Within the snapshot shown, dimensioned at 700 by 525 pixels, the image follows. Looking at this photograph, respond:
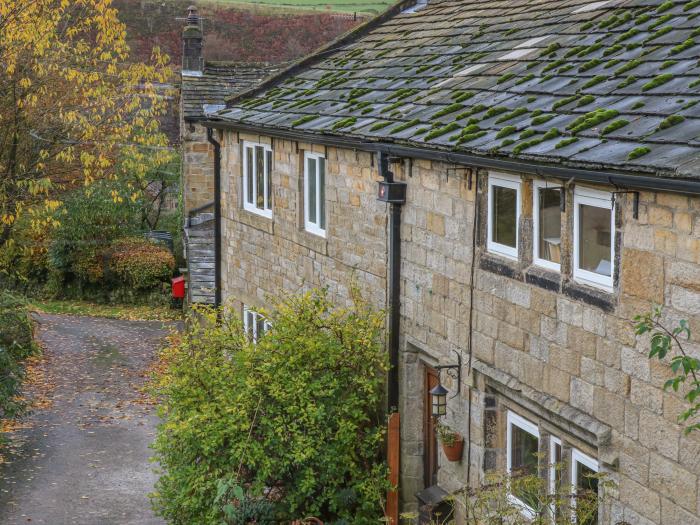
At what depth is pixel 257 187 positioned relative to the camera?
1527cm

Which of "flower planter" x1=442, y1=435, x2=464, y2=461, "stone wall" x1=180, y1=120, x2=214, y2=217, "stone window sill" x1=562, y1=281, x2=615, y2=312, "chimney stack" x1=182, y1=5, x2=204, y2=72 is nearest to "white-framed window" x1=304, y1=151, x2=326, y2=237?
"flower planter" x1=442, y1=435, x2=464, y2=461

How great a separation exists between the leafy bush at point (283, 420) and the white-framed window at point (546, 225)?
9.31ft

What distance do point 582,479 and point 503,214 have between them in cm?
238

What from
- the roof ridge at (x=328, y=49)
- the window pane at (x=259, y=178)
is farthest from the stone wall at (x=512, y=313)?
the roof ridge at (x=328, y=49)

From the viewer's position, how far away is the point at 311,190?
1328 centimetres

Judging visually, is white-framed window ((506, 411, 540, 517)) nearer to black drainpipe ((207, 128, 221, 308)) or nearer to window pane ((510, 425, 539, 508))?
window pane ((510, 425, 539, 508))

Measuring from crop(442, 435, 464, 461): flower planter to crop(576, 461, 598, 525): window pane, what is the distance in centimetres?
185

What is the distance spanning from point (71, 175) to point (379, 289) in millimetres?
18093

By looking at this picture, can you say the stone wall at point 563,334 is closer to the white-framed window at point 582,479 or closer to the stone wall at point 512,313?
the stone wall at point 512,313

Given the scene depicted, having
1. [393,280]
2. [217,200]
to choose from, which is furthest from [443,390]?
[217,200]

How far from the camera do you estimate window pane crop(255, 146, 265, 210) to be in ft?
49.2

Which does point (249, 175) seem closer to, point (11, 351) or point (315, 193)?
point (315, 193)

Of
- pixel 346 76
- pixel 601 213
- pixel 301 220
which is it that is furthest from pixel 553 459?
pixel 346 76

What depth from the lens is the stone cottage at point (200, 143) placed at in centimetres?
2225
